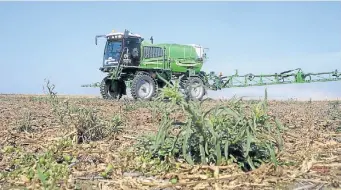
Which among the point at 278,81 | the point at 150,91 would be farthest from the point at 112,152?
the point at 278,81

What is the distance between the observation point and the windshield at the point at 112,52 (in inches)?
741

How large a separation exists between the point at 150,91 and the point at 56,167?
49.9ft

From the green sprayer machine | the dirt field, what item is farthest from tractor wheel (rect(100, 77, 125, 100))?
the dirt field

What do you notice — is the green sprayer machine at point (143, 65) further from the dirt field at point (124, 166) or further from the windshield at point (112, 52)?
the dirt field at point (124, 166)

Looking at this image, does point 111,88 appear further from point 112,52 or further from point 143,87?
point 143,87

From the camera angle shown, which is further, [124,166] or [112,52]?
[112,52]

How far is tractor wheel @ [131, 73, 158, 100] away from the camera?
18125mm

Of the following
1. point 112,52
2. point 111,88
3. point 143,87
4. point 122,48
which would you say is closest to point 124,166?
point 143,87

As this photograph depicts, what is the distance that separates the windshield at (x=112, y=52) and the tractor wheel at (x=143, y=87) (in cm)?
123

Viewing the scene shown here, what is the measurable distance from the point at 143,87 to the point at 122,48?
1.87 metres

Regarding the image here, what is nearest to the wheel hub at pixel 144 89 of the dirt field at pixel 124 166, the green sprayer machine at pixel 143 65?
the green sprayer machine at pixel 143 65

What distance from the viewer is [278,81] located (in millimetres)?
25625

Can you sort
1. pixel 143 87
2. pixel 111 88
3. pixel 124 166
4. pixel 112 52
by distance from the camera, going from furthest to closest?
pixel 111 88 → pixel 112 52 → pixel 143 87 → pixel 124 166

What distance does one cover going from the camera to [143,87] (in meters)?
18.6
